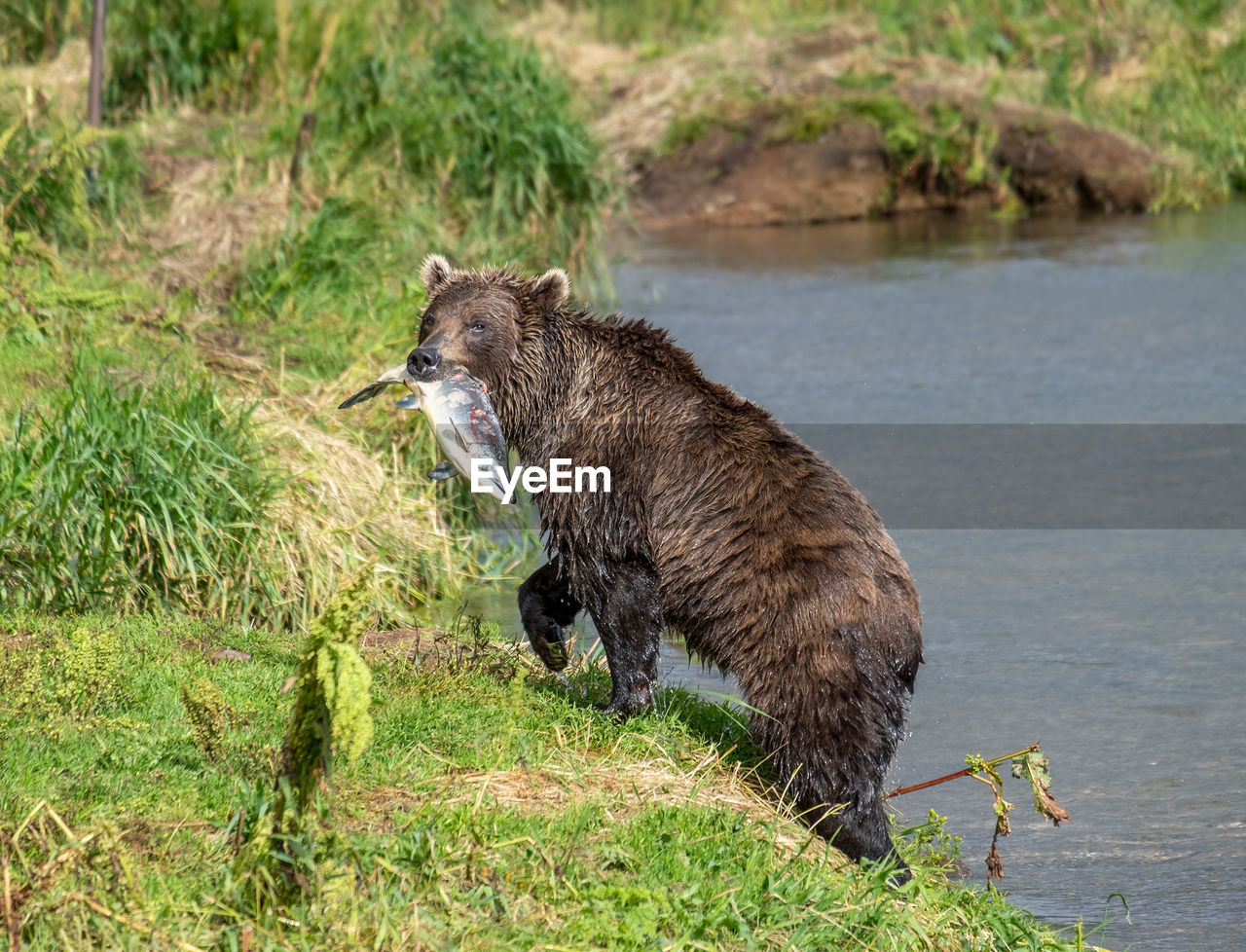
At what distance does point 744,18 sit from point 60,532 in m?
14.9

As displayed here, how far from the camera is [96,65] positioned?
11156 millimetres

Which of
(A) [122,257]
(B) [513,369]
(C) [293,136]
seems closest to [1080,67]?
(C) [293,136]

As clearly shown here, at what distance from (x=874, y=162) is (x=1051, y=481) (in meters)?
8.37

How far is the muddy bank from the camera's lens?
1639cm

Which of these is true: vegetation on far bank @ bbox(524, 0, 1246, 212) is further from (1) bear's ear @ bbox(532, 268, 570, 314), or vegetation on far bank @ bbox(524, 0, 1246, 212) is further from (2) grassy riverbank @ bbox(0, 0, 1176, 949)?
(1) bear's ear @ bbox(532, 268, 570, 314)

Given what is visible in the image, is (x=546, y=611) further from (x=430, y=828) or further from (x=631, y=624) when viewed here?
(x=430, y=828)

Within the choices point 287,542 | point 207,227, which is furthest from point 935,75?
point 287,542

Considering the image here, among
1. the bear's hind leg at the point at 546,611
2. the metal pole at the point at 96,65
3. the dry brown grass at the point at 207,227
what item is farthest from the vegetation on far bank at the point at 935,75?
the bear's hind leg at the point at 546,611

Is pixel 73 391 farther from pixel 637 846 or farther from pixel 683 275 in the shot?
pixel 683 275

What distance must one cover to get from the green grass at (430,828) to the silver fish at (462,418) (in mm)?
760

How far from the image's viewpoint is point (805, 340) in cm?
1169

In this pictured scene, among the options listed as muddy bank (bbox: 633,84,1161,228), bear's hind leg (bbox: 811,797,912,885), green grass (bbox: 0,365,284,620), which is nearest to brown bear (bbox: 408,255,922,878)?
bear's hind leg (bbox: 811,797,912,885)

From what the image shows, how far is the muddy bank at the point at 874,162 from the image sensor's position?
53.8 feet

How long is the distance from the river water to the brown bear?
2.53 feet
